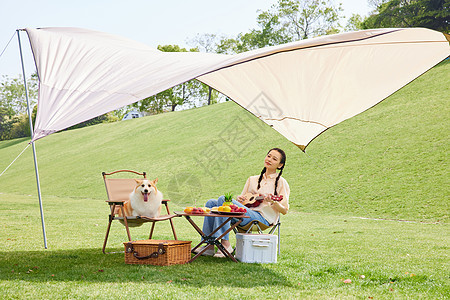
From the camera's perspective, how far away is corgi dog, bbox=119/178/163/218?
4.31 metres

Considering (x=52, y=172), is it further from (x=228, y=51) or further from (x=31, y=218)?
(x=228, y=51)

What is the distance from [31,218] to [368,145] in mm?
9884

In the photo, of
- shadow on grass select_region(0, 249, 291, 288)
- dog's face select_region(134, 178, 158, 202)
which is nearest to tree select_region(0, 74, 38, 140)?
dog's face select_region(134, 178, 158, 202)

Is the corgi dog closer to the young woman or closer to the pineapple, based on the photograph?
the young woman

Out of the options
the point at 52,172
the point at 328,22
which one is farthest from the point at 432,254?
the point at 328,22

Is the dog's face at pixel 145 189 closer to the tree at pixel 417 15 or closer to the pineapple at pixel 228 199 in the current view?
the pineapple at pixel 228 199

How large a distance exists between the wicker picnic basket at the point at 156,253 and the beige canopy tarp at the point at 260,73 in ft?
3.72

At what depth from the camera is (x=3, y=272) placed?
3.35 m

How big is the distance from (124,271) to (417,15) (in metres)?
21.1

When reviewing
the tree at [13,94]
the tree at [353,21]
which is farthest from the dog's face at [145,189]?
the tree at [13,94]

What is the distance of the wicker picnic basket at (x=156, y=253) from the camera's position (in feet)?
12.0

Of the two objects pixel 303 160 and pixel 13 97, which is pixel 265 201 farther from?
pixel 13 97

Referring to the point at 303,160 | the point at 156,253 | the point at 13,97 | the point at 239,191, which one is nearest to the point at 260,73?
the point at 156,253

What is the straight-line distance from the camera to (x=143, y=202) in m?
4.31
